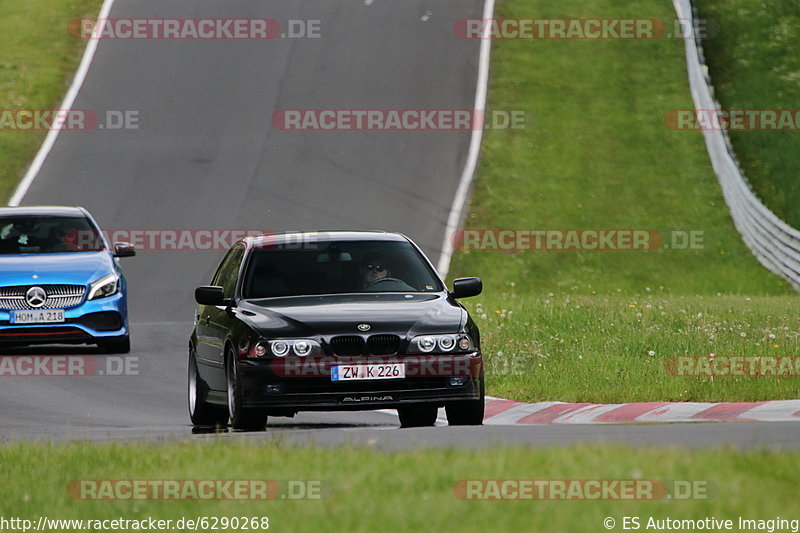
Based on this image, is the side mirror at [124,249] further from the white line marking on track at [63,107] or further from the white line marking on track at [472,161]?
the white line marking on track at [63,107]

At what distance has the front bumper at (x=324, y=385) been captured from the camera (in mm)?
11273

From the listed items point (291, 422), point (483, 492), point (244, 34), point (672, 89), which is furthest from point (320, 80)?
point (483, 492)

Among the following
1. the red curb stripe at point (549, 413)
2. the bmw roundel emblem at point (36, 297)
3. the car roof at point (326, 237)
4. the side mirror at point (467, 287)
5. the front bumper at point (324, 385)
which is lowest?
the red curb stripe at point (549, 413)

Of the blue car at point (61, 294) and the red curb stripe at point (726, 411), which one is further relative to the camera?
the blue car at point (61, 294)

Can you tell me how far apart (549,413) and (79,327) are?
650 cm

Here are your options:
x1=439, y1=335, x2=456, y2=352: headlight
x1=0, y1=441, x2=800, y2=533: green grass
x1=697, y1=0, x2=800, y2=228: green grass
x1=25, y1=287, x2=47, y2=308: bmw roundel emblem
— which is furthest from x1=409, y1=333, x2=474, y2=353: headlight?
x1=697, y1=0, x2=800, y2=228: green grass

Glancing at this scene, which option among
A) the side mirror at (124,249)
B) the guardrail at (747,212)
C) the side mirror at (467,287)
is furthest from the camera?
the guardrail at (747,212)

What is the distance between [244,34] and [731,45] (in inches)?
495

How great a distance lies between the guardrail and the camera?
27.0m

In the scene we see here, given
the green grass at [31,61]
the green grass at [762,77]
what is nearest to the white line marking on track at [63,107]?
the green grass at [31,61]

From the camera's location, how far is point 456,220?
2912 centimetres

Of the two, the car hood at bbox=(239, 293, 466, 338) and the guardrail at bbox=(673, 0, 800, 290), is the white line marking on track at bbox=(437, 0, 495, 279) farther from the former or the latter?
the car hood at bbox=(239, 293, 466, 338)

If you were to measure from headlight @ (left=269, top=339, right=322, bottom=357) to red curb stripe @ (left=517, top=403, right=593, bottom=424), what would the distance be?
2715 millimetres

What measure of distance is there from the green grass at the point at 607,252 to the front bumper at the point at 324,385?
2698mm
